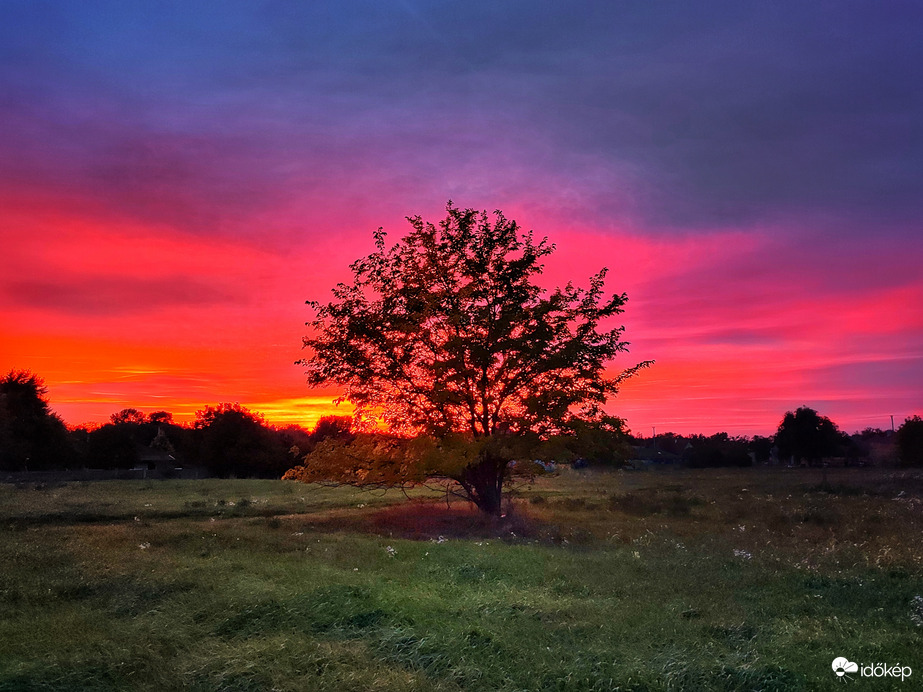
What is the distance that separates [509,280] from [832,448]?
80.2m

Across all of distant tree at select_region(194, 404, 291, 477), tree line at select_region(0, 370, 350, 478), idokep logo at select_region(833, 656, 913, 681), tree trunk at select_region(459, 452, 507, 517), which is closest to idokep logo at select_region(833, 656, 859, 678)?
idokep logo at select_region(833, 656, 913, 681)

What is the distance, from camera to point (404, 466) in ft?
78.7

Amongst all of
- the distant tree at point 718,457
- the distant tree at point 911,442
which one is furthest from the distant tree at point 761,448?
the distant tree at point 911,442

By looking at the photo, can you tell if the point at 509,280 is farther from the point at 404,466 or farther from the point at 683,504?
the point at 683,504

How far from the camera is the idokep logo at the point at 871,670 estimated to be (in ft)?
25.3

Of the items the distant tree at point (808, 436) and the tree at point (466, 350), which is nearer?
the tree at point (466, 350)

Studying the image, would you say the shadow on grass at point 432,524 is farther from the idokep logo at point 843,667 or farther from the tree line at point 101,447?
the tree line at point 101,447

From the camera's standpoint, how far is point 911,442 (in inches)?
2785

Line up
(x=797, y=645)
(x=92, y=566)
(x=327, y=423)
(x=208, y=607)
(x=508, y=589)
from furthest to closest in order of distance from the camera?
(x=327, y=423) → (x=92, y=566) → (x=508, y=589) → (x=208, y=607) → (x=797, y=645)

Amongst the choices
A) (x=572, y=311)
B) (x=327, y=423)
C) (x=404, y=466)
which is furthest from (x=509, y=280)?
(x=327, y=423)

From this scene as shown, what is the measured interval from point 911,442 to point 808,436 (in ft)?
56.7

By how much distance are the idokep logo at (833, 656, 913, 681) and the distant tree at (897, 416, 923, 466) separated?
7432cm

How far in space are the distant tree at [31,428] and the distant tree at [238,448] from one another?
15.7m

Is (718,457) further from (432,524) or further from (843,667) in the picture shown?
(843,667)
